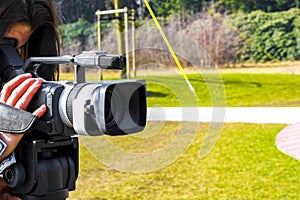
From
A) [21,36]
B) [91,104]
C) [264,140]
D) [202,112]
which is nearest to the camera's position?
[91,104]

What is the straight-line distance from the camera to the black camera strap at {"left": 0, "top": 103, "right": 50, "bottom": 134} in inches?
43.9

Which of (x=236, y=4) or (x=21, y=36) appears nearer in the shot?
(x=21, y=36)

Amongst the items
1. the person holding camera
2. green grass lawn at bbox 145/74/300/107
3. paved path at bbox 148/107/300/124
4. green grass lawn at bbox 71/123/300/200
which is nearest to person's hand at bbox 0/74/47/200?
the person holding camera

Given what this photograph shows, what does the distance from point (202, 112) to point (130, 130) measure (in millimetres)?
8168

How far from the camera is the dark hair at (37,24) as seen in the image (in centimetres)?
133

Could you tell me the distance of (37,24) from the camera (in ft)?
4.64

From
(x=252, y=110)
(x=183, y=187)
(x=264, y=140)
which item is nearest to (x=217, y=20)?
(x=252, y=110)

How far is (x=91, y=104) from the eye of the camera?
3.61 feet

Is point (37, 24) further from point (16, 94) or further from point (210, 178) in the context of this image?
point (210, 178)

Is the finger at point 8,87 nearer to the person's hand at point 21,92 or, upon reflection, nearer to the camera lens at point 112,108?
the person's hand at point 21,92

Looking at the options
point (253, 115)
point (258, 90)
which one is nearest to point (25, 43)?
point (253, 115)

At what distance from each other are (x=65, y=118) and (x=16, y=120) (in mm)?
89

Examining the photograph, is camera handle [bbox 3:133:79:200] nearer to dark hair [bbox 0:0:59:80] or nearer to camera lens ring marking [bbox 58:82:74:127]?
camera lens ring marking [bbox 58:82:74:127]

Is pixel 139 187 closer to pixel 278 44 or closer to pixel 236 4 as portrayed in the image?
pixel 278 44
